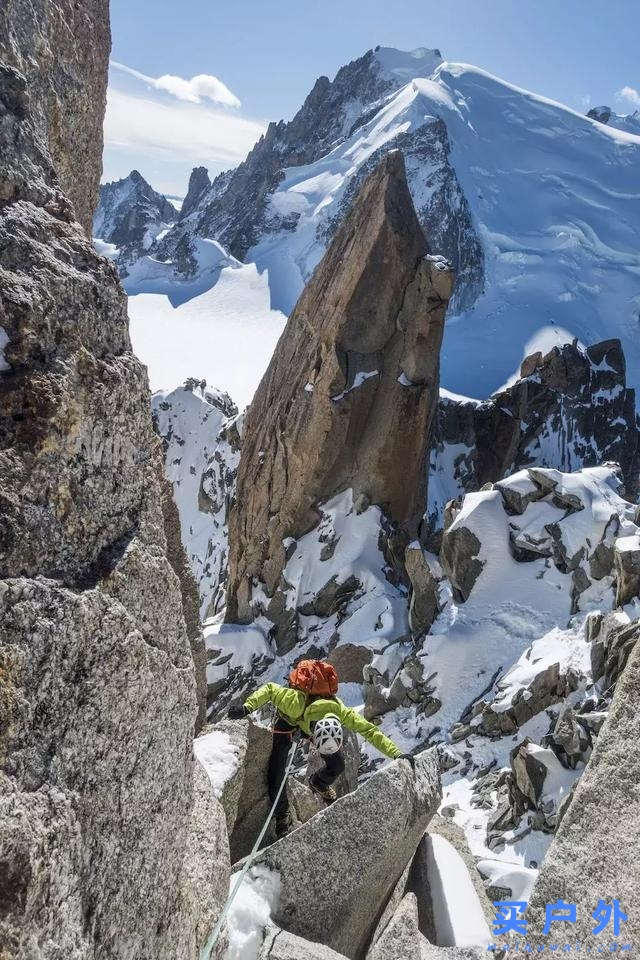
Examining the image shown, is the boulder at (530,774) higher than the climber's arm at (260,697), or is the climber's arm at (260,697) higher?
the climber's arm at (260,697)

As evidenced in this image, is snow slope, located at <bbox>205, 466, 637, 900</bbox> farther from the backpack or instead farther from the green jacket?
the backpack

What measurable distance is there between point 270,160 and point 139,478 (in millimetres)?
113301

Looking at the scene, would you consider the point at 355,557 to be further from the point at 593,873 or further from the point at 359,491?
the point at 593,873

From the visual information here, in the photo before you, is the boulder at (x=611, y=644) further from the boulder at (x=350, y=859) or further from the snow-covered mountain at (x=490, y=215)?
the snow-covered mountain at (x=490, y=215)

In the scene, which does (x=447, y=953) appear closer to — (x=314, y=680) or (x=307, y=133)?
(x=314, y=680)

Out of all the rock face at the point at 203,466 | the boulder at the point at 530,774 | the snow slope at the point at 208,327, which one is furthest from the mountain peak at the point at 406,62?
the boulder at the point at 530,774

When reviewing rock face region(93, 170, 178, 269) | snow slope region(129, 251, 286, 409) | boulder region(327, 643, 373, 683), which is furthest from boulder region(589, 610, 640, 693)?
rock face region(93, 170, 178, 269)

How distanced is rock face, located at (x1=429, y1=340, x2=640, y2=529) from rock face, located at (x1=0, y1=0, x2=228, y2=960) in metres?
27.0

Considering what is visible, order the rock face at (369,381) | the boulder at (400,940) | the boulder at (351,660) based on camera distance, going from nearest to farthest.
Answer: the boulder at (400,940), the boulder at (351,660), the rock face at (369,381)

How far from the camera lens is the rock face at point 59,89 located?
301 centimetres

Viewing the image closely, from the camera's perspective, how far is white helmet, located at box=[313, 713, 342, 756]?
6031mm

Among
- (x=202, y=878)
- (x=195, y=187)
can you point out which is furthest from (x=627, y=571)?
(x=195, y=187)

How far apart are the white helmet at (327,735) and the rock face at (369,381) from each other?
1771 cm

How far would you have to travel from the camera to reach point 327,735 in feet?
19.8
